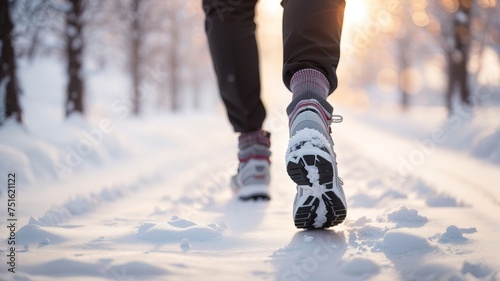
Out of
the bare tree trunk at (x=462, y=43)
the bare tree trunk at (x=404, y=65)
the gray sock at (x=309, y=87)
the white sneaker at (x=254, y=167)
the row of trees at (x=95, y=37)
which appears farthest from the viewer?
the bare tree trunk at (x=404, y=65)

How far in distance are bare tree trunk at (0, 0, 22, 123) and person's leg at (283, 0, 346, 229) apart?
3.06 m

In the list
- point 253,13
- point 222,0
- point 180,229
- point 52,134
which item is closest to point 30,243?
point 180,229

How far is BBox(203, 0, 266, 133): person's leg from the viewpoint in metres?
1.74

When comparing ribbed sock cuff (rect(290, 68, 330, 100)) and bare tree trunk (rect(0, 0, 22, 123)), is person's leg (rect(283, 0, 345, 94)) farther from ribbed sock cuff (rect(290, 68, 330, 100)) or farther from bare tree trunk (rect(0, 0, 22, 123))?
bare tree trunk (rect(0, 0, 22, 123))

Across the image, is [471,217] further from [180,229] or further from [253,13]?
[253,13]

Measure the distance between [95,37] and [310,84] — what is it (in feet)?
39.9

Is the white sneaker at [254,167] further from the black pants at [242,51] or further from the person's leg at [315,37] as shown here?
the person's leg at [315,37]

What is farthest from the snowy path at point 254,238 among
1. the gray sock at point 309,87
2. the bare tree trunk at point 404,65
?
the bare tree trunk at point 404,65

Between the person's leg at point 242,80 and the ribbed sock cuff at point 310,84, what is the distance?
0.54m

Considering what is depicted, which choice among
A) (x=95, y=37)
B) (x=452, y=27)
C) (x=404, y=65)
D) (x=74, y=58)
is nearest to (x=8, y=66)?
(x=74, y=58)

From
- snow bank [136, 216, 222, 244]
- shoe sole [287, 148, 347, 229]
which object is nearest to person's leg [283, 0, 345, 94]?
shoe sole [287, 148, 347, 229]

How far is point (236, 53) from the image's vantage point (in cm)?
177

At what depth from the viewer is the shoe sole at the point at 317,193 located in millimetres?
1100

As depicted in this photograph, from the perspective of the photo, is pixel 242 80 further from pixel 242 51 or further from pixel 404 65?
pixel 404 65
